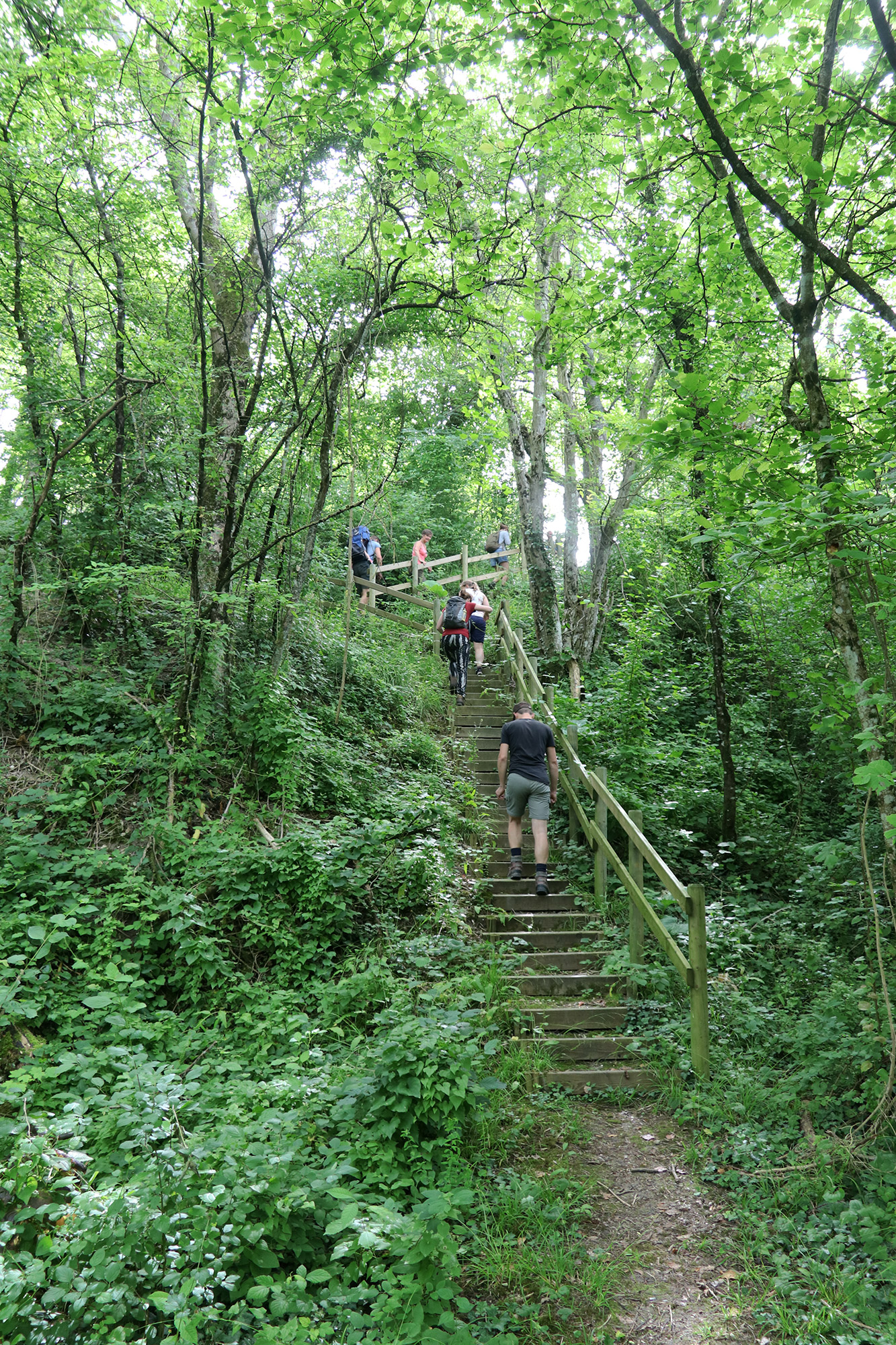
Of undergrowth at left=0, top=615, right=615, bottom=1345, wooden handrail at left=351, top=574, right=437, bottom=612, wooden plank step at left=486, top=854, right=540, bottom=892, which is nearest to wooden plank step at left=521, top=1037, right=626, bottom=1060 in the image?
undergrowth at left=0, top=615, right=615, bottom=1345

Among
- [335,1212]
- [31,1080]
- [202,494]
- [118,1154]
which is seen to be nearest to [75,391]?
[202,494]

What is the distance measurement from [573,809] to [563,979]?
236cm

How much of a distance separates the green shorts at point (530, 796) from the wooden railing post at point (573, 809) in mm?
935

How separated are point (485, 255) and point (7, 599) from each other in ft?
17.4

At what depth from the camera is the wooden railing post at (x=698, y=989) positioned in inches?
180

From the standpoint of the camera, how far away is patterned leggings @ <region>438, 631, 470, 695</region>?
438 inches

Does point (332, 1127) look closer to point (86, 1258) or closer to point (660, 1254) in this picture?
point (86, 1258)

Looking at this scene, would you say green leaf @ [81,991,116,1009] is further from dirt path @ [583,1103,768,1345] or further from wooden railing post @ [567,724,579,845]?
wooden railing post @ [567,724,579,845]

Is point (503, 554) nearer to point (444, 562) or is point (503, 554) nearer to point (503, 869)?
point (444, 562)

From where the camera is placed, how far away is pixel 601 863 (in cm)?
652

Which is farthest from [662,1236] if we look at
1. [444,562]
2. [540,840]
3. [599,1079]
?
[444,562]

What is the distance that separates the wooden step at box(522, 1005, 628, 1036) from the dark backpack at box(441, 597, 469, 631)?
6.56 meters

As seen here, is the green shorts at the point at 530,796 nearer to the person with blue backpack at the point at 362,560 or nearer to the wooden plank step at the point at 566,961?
the wooden plank step at the point at 566,961

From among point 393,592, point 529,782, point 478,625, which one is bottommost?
point 529,782
